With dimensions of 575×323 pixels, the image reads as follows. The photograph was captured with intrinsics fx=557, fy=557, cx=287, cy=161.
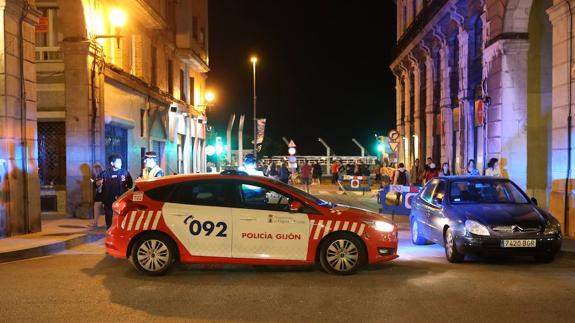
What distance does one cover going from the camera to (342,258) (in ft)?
26.3

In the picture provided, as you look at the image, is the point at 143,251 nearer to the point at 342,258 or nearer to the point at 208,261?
the point at 208,261

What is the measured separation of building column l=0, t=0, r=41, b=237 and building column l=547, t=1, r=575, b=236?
37.4ft

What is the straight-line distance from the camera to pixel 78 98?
1541 centimetres

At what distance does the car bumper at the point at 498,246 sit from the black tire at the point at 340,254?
1.89m

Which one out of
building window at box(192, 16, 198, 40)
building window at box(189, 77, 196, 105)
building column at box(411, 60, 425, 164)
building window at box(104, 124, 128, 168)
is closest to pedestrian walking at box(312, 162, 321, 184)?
building column at box(411, 60, 425, 164)

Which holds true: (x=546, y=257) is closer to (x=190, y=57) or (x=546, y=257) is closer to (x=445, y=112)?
(x=445, y=112)

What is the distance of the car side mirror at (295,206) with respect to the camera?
7984 mm

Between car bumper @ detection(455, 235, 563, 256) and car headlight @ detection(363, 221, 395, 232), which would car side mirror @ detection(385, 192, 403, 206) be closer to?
car bumper @ detection(455, 235, 563, 256)

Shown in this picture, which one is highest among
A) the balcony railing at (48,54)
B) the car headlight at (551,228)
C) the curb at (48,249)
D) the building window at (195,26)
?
the building window at (195,26)

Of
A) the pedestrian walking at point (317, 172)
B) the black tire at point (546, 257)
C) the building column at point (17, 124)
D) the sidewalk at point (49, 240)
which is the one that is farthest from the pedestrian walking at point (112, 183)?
the pedestrian walking at point (317, 172)

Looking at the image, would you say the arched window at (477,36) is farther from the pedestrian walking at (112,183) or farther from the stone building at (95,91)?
the pedestrian walking at (112,183)

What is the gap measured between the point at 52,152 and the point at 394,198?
9973 mm

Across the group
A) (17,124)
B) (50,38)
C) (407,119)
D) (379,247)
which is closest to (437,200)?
(379,247)

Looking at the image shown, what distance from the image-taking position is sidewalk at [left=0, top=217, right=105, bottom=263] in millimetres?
9773
